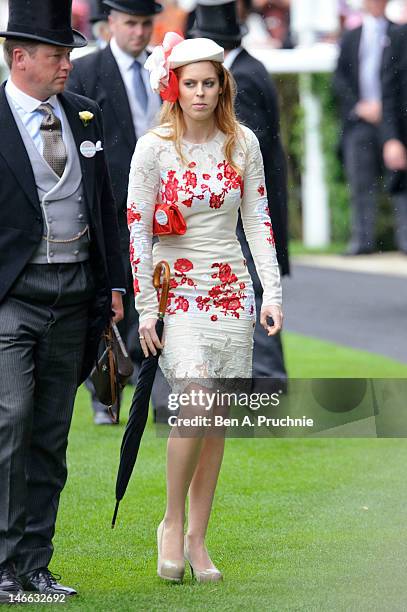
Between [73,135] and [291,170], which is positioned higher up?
[73,135]

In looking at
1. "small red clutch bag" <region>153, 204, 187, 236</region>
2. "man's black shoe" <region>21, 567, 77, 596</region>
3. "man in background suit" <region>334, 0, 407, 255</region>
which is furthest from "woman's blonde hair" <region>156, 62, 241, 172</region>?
"man in background suit" <region>334, 0, 407, 255</region>

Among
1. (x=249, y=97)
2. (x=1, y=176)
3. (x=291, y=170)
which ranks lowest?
(x=291, y=170)

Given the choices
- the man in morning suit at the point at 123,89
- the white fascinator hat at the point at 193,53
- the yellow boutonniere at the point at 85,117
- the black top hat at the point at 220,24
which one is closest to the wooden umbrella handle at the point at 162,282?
the yellow boutonniere at the point at 85,117

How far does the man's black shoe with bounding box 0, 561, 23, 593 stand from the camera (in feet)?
17.5

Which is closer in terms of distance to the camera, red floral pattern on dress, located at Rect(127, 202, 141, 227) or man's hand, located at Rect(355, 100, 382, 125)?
red floral pattern on dress, located at Rect(127, 202, 141, 227)

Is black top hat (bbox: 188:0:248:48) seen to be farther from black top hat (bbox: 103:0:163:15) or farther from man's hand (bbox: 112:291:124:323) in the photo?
man's hand (bbox: 112:291:124:323)

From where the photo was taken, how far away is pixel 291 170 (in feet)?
62.0

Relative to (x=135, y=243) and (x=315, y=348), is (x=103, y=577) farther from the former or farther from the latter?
(x=315, y=348)

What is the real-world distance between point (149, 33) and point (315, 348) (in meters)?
3.57

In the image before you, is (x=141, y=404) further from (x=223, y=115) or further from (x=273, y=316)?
(x=223, y=115)

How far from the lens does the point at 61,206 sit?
17.6ft

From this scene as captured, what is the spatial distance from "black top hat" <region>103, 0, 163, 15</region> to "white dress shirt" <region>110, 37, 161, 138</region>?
172 mm

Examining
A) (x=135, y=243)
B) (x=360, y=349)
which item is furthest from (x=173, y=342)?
(x=360, y=349)

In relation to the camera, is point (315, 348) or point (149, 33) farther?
point (315, 348)
